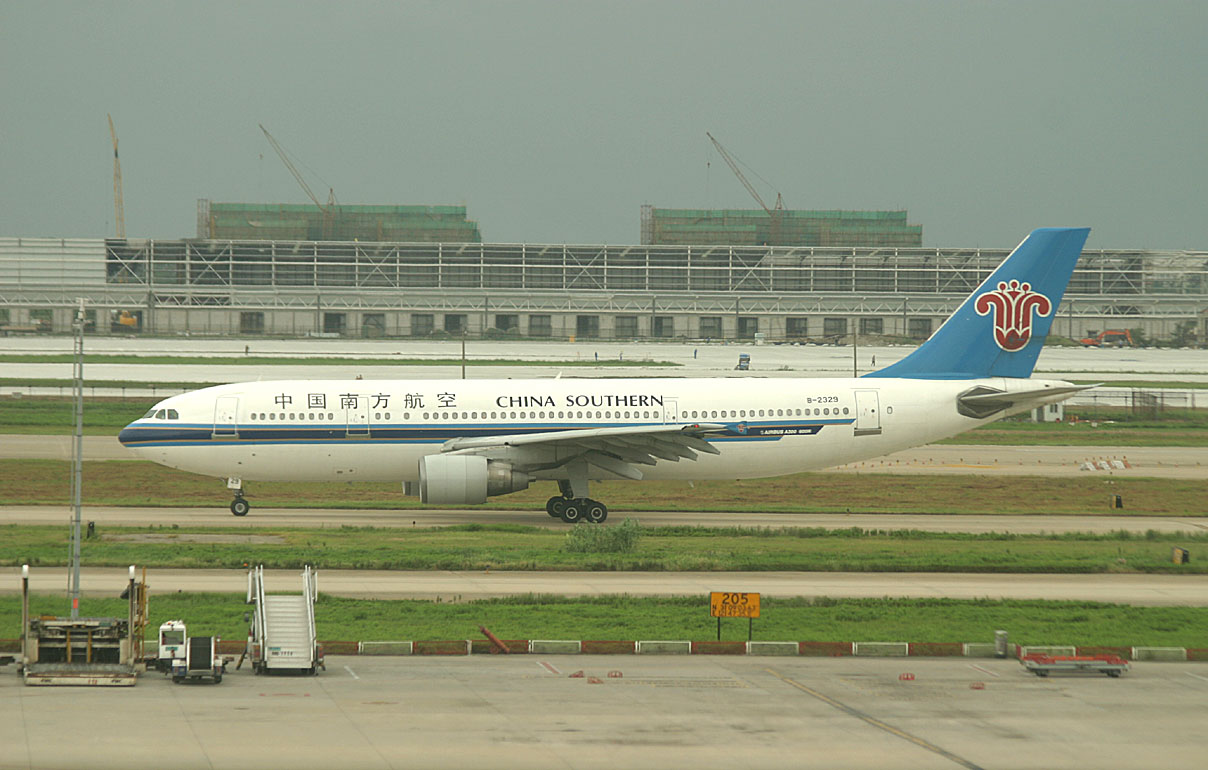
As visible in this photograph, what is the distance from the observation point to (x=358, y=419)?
133 feet

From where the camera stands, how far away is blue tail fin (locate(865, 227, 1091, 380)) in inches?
1718

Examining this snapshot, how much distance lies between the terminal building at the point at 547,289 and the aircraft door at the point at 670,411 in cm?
11425

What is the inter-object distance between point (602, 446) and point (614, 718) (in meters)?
21.7

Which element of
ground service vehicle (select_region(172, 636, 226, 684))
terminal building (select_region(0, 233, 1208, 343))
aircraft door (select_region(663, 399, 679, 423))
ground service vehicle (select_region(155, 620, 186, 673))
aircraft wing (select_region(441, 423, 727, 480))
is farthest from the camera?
terminal building (select_region(0, 233, 1208, 343))

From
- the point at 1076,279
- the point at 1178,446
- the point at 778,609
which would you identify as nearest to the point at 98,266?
the point at 1076,279

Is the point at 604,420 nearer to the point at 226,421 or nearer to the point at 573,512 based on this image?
the point at 573,512

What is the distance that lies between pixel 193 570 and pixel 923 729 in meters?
19.1

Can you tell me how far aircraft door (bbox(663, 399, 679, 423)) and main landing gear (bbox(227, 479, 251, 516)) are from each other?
1387 centimetres

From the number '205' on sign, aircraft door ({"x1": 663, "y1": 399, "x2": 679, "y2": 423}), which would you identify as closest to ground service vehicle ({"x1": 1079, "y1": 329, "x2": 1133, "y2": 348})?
aircraft door ({"x1": 663, "y1": 399, "x2": 679, "y2": 423})

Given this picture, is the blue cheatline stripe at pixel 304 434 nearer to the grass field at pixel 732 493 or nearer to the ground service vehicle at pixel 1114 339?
the grass field at pixel 732 493

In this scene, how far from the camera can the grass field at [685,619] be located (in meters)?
25.2

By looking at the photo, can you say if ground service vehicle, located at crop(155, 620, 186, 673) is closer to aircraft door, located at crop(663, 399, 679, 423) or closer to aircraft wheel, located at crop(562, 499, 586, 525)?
aircraft wheel, located at crop(562, 499, 586, 525)

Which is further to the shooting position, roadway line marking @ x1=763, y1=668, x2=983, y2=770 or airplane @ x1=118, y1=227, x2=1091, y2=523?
airplane @ x1=118, y1=227, x2=1091, y2=523

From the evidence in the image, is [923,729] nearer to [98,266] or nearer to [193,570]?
[193,570]
